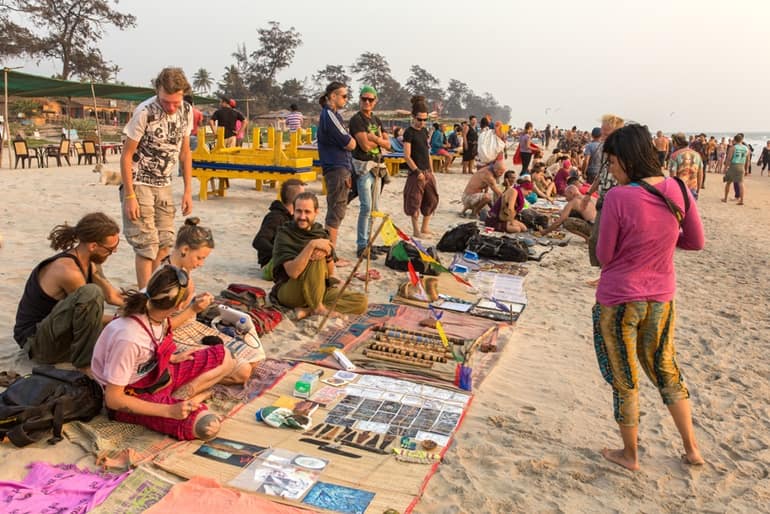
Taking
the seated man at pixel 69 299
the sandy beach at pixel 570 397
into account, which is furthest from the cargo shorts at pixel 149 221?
the sandy beach at pixel 570 397

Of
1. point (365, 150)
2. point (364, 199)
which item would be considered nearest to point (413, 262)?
point (364, 199)

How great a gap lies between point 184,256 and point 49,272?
2.57 ft

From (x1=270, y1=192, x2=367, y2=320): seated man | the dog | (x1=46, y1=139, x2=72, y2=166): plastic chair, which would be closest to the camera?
(x1=270, y1=192, x2=367, y2=320): seated man

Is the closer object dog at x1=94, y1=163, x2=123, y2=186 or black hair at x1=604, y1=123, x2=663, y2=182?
black hair at x1=604, y1=123, x2=663, y2=182

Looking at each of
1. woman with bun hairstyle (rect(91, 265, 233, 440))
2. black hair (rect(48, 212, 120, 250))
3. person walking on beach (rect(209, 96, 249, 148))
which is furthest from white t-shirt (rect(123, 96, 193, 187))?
person walking on beach (rect(209, 96, 249, 148))

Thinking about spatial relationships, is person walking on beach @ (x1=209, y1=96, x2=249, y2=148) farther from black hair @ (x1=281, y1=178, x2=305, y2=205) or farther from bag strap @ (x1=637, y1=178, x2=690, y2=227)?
bag strap @ (x1=637, y1=178, x2=690, y2=227)

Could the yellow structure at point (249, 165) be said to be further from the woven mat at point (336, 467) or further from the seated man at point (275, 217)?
the woven mat at point (336, 467)

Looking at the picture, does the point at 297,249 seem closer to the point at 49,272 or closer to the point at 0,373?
the point at 49,272

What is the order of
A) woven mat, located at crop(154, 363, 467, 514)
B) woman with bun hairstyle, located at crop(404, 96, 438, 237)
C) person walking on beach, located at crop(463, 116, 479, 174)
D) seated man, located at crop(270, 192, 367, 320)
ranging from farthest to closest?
1. person walking on beach, located at crop(463, 116, 479, 174)
2. woman with bun hairstyle, located at crop(404, 96, 438, 237)
3. seated man, located at crop(270, 192, 367, 320)
4. woven mat, located at crop(154, 363, 467, 514)

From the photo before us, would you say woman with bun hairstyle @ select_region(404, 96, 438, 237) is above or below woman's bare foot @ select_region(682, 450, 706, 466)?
above

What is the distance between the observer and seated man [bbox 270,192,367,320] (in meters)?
4.95

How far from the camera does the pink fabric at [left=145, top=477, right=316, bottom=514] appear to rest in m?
2.52

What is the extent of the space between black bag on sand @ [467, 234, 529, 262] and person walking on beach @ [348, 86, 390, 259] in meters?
1.83

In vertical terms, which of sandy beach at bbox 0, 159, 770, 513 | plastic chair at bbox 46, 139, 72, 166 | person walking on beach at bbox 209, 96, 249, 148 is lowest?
sandy beach at bbox 0, 159, 770, 513
